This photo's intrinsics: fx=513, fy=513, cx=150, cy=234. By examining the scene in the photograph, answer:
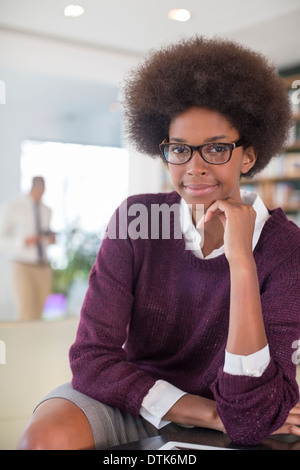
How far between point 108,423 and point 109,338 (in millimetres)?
196

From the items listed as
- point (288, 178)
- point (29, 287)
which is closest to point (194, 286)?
point (29, 287)

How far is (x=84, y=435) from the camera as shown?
104 centimetres

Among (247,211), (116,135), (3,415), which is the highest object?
(116,135)

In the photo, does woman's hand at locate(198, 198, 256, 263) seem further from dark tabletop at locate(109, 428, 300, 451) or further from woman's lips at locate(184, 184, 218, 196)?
dark tabletop at locate(109, 428, 300, 451)

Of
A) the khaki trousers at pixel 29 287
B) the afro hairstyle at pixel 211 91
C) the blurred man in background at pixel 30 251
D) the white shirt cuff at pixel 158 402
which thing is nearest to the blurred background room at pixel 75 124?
the afro hairstyle at pixel 211 91

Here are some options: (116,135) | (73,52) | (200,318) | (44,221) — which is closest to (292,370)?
(200,318)

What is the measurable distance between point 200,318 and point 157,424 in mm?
279

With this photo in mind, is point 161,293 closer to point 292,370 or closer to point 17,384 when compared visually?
point 292,370

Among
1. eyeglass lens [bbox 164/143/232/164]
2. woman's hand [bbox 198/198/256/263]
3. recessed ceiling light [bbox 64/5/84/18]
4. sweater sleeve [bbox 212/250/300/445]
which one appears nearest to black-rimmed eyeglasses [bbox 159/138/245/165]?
eyeglass lens [bbox 164/143/232/164]

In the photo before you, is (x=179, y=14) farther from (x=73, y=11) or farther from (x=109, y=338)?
(x=109, y=338)

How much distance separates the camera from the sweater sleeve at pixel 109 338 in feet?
3.73

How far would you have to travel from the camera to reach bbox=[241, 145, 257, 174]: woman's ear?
1.33m

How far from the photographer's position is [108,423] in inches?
43.4

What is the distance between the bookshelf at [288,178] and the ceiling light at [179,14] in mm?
1318
